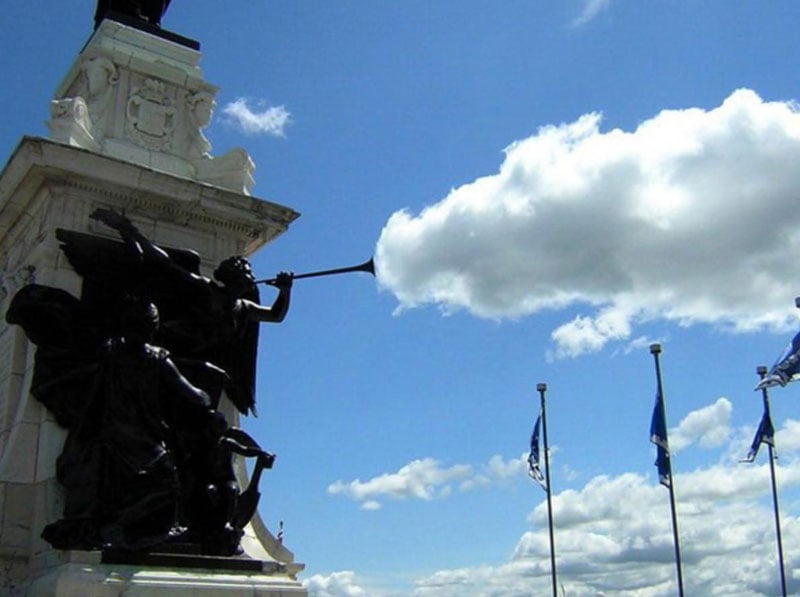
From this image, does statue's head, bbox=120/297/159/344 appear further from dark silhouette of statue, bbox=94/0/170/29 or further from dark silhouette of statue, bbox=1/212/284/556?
dark silhouette of statue, bbox=94/0/170/29

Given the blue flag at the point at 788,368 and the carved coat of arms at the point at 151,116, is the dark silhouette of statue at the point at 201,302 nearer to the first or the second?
the carved coat of arms at the point at 151,116

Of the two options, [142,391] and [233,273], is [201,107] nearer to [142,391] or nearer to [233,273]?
[233,273]

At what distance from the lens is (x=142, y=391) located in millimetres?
8734

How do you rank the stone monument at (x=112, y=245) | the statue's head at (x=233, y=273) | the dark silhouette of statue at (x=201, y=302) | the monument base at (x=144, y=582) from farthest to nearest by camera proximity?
the statue's head at (x=233, y=273), the dark silhouette of statue at (x=201, y=302), the stone monument at (x=112, y=245), the monument base at (x=144, y=582)

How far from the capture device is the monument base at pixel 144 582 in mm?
7625

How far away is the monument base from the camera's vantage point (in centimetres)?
762

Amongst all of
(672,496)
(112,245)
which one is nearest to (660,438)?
(672,496)

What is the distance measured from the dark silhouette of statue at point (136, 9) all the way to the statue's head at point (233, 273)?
3616mm

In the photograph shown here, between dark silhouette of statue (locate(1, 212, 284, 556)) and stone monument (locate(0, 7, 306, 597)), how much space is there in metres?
0.03

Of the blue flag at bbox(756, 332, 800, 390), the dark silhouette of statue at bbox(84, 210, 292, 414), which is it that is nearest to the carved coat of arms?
the dark silhouette of statue at bbox(84, 210, 292, 414)

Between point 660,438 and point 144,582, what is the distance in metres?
20.6

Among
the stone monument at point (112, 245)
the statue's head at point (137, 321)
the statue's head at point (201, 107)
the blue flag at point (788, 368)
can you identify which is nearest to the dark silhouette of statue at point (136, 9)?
the stone monument at point (112, 245)

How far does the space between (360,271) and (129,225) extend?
239 cm

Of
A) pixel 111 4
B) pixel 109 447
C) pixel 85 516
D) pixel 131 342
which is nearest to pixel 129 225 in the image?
pixel 131 342
